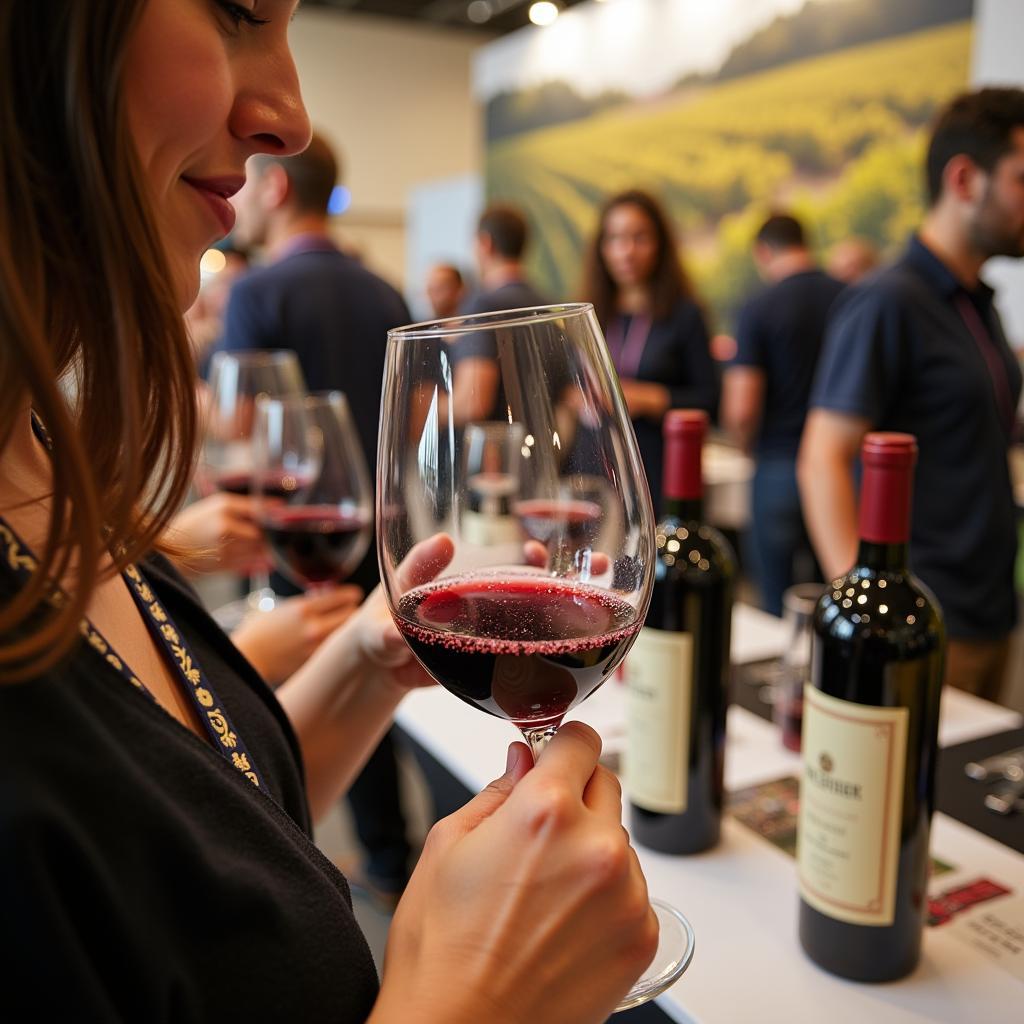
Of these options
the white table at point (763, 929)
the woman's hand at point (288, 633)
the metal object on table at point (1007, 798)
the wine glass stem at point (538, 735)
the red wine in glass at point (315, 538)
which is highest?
the wine glass stem at point (538, 735)

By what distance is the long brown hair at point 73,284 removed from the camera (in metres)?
0.42

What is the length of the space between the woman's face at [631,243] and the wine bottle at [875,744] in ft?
9.38

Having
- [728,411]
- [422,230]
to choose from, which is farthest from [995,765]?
[422,230]

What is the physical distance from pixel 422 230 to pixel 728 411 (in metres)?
7.22

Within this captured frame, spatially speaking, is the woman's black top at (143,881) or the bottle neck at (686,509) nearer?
the woman's black top at (143,881)

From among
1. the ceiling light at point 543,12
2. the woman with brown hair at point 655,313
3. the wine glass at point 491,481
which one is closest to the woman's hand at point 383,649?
the wine glass at point 491,481

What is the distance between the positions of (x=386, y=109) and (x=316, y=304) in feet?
31.6

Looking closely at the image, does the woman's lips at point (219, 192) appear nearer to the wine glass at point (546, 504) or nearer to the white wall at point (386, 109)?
the wine glass at point (546, 504)

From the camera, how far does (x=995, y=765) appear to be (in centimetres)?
117

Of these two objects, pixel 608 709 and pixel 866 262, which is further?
pixel 866 262

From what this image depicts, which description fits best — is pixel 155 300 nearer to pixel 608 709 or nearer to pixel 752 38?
pixel 608 709

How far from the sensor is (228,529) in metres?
1.53

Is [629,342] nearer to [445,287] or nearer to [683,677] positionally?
[683,677]

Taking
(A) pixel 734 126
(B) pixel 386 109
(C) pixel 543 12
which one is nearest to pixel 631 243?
(A) pixel 734 126
